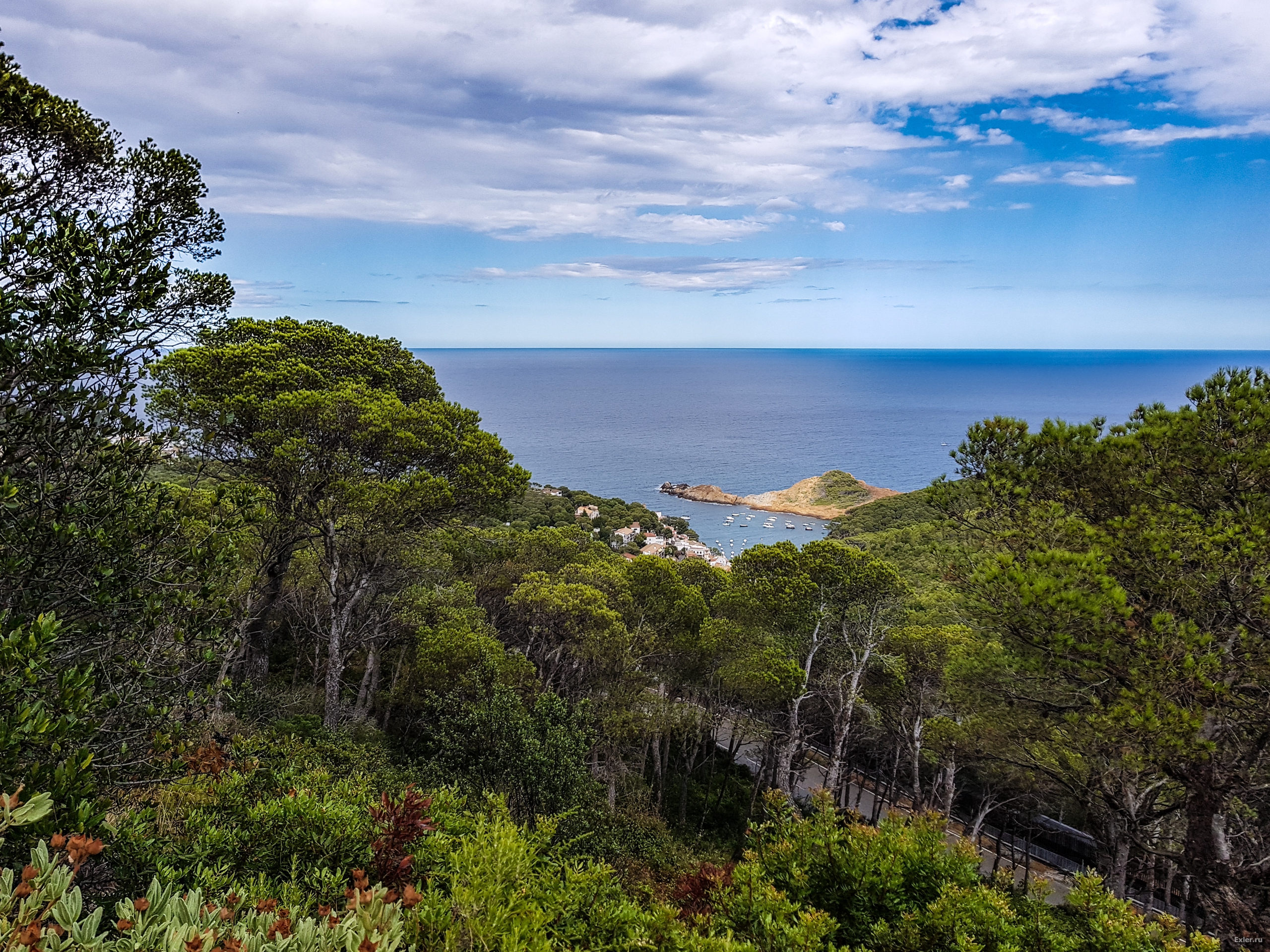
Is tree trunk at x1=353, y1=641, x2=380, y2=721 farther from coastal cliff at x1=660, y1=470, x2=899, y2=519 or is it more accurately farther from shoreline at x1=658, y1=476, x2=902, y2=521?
coastal cliff at x1=660, y1=470, x2=899, y2=519

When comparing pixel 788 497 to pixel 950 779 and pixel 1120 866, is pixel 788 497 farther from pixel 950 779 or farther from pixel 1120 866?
pixel 1120 866

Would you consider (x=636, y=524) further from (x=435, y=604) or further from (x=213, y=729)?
(x=213, y=729)

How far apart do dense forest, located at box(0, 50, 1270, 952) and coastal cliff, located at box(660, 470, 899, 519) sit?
6366cm

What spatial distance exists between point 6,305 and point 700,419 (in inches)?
6167

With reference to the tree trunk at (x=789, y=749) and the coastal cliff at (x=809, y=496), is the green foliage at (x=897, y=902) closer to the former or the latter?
the tree trunk at (x=789, y=749)

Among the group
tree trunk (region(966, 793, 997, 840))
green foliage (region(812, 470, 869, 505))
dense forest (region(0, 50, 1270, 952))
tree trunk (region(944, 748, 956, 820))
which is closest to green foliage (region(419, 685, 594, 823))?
dense forest (region(0, 50, 1270, 952))

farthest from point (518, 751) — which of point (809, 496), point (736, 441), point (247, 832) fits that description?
point (736, 441)

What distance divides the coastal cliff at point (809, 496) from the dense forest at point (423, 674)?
63.7 m

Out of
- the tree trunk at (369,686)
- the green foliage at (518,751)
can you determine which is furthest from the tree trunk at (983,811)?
the tree trunk at (369,686)

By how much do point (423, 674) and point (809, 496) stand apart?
7349 centimetres

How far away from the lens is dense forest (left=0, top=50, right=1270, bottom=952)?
4.25 meters

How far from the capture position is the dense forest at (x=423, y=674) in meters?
4.25

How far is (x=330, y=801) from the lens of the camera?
5.54 metres

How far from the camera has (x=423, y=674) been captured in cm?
1398
